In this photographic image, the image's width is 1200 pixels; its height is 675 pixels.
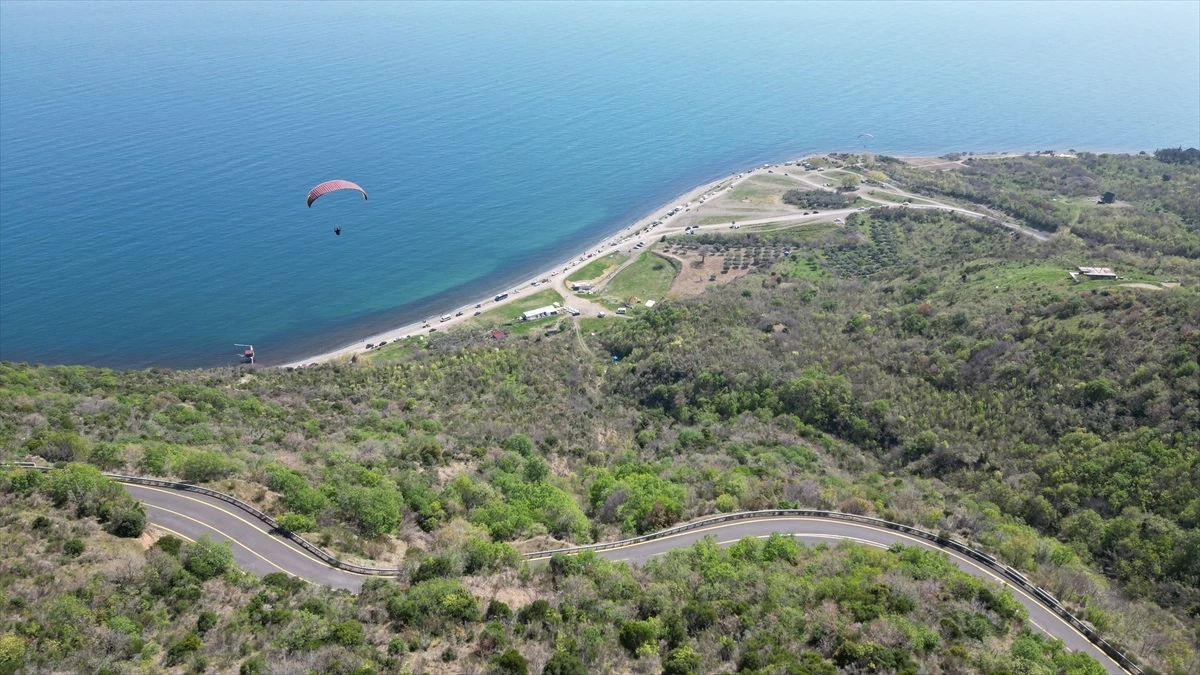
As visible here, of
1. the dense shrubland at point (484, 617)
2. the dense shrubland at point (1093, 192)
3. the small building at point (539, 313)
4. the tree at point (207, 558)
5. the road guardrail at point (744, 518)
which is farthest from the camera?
the small building at point (539, 313)

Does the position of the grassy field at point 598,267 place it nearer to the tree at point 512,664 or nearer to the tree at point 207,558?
the tree at point 207,558

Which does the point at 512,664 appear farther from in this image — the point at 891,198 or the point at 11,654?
the point at 891,198

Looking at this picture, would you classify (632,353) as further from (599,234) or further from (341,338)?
(599,234)

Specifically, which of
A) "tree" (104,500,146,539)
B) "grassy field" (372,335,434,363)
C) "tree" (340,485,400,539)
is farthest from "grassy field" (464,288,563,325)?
"tree" (104,500,146,539)

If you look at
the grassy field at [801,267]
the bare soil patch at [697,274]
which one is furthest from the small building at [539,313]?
the grassy field at [801,267]

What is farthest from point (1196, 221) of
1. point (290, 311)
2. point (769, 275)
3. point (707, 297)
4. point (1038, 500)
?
point (290, 311)

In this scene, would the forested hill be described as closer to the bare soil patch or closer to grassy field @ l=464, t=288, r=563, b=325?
grassy field @ l=464, t=288, r=563, b=325
